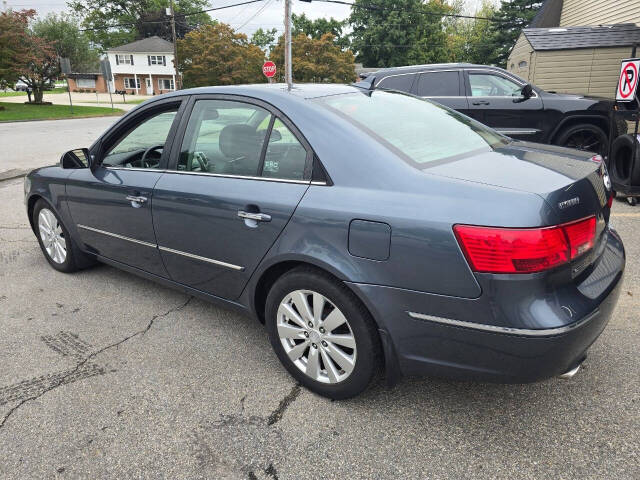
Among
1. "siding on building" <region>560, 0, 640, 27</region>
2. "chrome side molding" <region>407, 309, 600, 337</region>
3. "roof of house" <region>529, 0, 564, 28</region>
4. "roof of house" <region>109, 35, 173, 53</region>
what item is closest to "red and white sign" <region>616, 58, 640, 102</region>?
"chrome side molding" <region>407, 309, 600, 337</region>

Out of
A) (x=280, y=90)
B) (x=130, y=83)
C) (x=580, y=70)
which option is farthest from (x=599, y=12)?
(x=130, y=83)

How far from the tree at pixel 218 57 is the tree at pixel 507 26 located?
21302 mm

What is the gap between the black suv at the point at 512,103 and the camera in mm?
7516

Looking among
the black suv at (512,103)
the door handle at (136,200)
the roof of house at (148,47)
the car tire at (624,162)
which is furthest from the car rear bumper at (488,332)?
the roof of house at (148,47)

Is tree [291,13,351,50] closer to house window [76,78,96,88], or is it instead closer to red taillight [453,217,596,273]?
house window [76,78,96,88]

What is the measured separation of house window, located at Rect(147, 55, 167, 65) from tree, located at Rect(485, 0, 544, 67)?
1528 inches

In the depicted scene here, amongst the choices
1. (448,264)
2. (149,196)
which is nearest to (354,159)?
(448,264)

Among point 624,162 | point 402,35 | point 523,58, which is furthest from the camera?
point 402,35

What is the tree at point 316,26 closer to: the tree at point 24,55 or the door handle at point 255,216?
the tree at point 24,55

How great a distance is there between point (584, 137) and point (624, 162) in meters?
1.53

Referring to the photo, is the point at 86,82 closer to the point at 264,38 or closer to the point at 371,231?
the point at 264,38

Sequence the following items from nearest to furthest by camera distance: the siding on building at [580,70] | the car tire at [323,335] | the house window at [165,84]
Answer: the car tire at [323,335] < the siding on building at [580,70] < the house window at [165,84]

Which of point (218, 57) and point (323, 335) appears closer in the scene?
point (323, 335)

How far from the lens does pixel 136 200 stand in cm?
324
